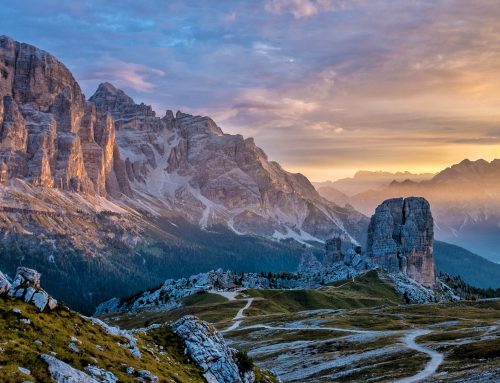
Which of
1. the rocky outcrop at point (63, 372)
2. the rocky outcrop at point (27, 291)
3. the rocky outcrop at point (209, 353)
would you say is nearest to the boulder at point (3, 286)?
the rocky outcrop at point (27, 291)

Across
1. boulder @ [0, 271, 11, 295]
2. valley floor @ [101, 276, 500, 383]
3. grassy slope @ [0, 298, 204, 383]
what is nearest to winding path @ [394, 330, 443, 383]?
valley floor @ [101, 276, 500, 383]

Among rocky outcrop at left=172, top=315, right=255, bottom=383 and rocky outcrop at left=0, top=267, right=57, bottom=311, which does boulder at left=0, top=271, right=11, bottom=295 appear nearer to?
rocky outcrop at left=0, top=267, right=57, bottom=311

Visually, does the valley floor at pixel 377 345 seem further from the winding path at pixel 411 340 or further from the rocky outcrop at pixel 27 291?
the rocky outcrop at pixel 27 291

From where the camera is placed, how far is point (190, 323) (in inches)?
2965

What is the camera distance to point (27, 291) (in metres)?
57.9

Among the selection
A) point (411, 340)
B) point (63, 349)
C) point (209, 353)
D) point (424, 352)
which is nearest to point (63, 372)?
point (63, 349)

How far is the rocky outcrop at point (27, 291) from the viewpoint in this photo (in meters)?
57.4

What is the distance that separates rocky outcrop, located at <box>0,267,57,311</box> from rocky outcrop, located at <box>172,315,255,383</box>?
19.0 meters

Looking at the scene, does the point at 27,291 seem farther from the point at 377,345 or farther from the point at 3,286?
the point at 377,345

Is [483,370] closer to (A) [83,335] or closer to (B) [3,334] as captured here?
(A) [83,335]

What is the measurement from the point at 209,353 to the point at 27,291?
76.1 feet

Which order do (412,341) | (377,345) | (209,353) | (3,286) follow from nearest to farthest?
(3,286) < (209,353) < (377,345) < (412,341)

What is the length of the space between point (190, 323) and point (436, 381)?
109ft

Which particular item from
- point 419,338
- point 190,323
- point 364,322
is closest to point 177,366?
point 190,323
